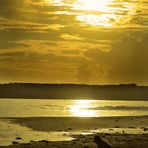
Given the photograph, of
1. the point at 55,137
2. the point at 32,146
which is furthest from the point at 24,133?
the point at 32,146

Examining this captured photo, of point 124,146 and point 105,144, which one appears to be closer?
point 105,144

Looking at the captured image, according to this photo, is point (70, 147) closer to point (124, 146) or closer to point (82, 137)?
point (124, 146)

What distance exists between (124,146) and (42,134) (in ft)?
52.7

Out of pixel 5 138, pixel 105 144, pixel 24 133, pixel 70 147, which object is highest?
pixel 24 133

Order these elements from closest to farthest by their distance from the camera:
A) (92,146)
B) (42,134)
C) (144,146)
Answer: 1. (144,146)
2. (92,146)
3. (42,134)

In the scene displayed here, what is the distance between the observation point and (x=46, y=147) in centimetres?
3344

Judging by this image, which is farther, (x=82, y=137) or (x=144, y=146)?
(x=82, y=137)


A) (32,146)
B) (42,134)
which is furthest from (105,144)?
(42,134)

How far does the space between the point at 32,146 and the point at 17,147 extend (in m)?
1.16

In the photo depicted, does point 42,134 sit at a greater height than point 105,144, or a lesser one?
greater

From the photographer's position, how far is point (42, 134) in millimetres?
45250

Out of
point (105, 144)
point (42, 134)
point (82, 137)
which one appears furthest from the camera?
point (42, 134)

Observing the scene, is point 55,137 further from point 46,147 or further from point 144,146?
point 144,146

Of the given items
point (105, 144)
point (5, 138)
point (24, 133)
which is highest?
point (24, 133)
